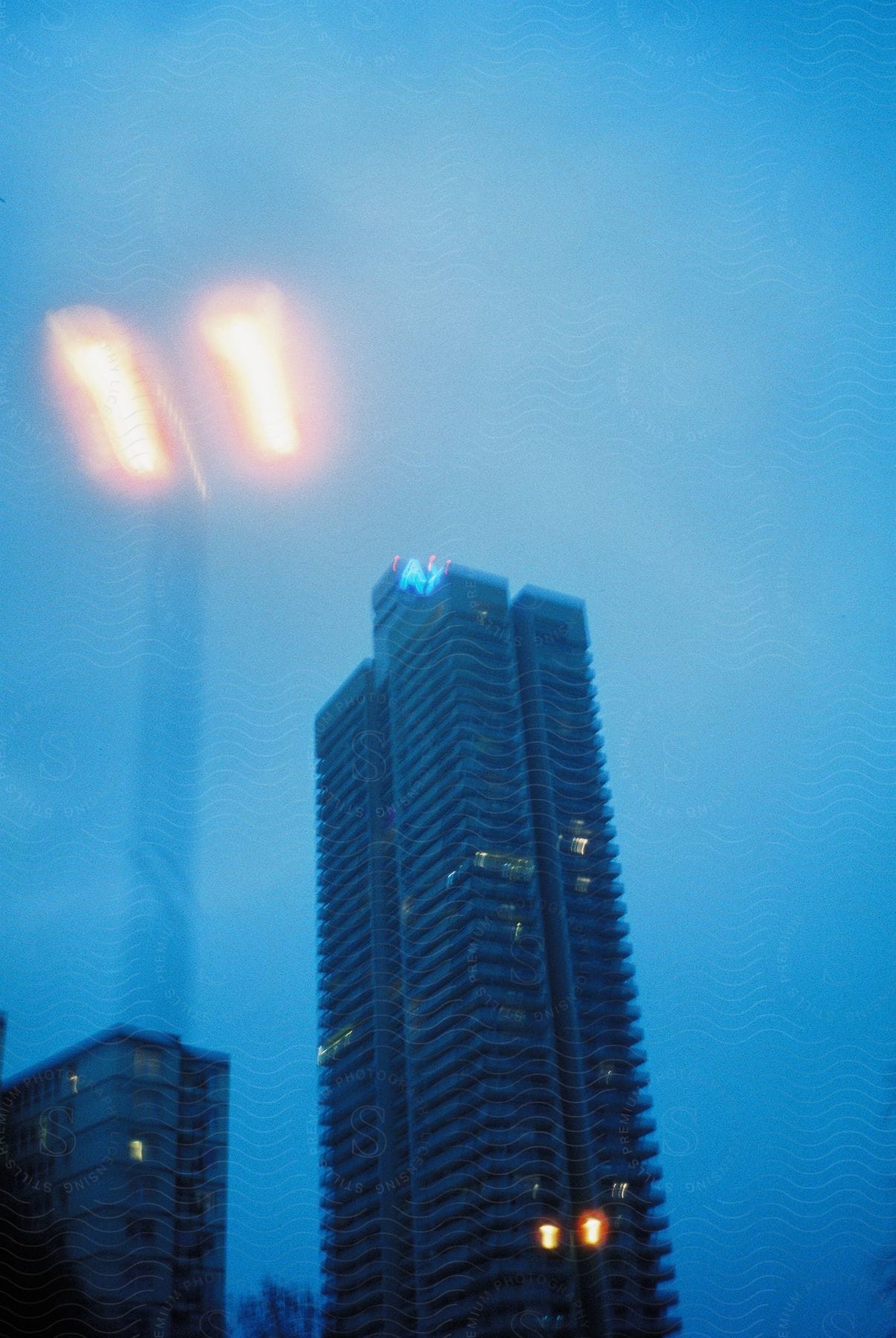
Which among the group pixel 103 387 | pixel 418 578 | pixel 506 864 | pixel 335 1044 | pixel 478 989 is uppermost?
pixel 418 578

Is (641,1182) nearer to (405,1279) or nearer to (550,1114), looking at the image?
(550,1114)

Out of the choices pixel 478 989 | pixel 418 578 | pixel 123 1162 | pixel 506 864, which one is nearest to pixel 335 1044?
pixel 478 989

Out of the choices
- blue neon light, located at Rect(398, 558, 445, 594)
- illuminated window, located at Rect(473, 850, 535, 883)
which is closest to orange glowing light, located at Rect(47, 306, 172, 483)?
illuminated window, located at Rect(473, 850, 535, 883)

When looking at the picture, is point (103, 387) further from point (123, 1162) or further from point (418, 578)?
point (418, 578)

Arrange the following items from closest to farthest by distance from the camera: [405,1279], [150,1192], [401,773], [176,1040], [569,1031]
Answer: [176,1040], [150,1192], [405,1279], [569,1031], [401,773]

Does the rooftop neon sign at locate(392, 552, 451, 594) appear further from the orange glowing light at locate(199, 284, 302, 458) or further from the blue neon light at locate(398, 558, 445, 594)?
the orange glowing light at locate(199, 284, 302, 458)

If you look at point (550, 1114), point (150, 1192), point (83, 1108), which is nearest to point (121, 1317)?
point (150, 1192)

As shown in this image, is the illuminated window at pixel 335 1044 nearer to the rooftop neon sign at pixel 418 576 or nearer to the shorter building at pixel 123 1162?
the shorter building at pixel 123 1162

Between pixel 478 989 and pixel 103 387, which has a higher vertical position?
pixel 478 989
